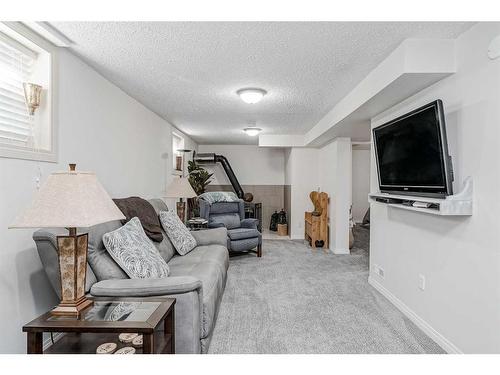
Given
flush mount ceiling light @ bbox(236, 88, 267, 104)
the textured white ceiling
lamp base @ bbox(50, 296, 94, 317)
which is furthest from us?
flush mount ceiling light @ bbox(236, 88, 267, 104)

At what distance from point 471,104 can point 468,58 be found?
1.05ft

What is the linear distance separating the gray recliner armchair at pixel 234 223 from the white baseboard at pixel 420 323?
1.98 m

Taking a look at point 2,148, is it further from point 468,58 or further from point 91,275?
point 468,58

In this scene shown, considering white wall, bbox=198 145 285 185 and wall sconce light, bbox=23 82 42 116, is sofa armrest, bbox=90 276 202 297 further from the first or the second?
white wall, bbox=198 145 285 185

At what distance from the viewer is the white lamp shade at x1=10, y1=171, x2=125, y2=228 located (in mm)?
1368

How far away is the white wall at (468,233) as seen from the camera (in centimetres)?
176

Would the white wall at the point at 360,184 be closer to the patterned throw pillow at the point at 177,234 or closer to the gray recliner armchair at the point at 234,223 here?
the gray recliner armchair at the point at 234,223

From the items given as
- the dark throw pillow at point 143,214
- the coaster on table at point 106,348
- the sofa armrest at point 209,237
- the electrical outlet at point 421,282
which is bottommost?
the coaster on table at point 106,348

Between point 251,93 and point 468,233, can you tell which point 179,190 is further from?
point 468,233

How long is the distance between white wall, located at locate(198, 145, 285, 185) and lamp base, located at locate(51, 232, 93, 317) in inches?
247

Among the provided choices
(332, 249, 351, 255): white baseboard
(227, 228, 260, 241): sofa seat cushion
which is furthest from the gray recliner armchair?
(332, 249, 351, 255): white baseboard

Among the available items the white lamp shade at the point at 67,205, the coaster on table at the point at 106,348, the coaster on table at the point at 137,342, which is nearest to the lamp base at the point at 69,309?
the coaster on table at the point at 106,348

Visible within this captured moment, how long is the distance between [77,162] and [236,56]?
1.56 metres
